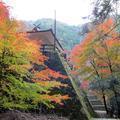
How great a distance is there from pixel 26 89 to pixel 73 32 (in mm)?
69856

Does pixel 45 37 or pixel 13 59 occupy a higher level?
pixel 45 37

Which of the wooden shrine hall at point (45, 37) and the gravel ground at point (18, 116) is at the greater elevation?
the wooden shrine hall at point (45, 37)

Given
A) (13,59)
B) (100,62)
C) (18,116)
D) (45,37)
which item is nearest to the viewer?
(13,59)

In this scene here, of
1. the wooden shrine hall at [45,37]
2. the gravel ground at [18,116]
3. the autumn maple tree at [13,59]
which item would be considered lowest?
the gravel ground at [18,116]

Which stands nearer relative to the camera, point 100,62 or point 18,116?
point 18,116

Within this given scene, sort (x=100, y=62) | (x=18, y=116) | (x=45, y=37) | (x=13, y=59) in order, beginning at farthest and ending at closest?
(x=100, y=62)
(x=45, y=37)
(x=18, y=116)
(x=13, y=59)

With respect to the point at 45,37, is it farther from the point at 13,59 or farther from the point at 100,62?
the point at 13,59

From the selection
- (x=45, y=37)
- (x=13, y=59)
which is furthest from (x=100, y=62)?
(x=13, y=59)

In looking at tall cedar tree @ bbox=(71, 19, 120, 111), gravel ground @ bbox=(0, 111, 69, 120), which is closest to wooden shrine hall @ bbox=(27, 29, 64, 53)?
tall cedar tree @ bbox=(71, 19, 120, 111)

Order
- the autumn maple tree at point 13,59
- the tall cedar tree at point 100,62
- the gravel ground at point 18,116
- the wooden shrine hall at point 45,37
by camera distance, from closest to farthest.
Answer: the autumn maple tree at point 13,59 → the gravel ground at point 18,116 → the wooden shrine hall at point 45,37 → the tall cedar tree at point 100,62

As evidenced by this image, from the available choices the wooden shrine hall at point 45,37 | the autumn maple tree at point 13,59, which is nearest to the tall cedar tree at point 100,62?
the wooden shrine hall at point 45,37

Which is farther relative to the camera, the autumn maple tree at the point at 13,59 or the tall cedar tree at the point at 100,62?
the tall cedar tree at the point at 100,62

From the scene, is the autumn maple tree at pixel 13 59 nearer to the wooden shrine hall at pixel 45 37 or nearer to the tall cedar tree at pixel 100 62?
the wooden shrine hall at pixel 45 37

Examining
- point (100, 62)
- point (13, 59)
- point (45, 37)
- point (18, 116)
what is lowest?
point (18, 116)
